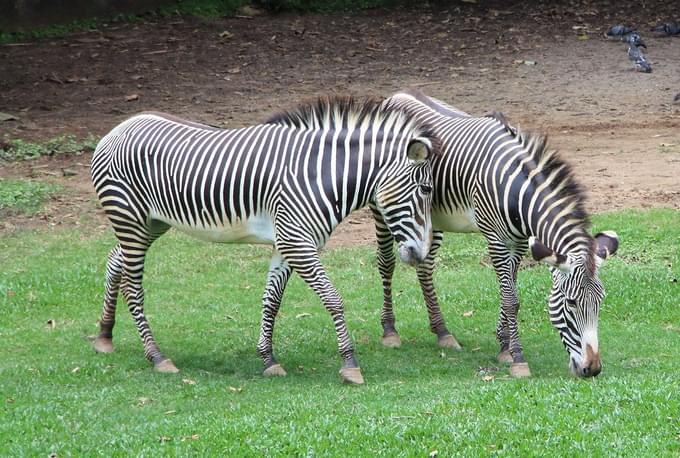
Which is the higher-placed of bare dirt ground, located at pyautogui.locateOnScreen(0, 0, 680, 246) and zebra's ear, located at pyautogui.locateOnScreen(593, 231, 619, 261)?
zebra's ear, located at pyautogui.locateOnScreen(593, 231, 619, 261)

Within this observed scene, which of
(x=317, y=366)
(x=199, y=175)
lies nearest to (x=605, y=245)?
(x=317, y=366)

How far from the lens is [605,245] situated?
338 inches

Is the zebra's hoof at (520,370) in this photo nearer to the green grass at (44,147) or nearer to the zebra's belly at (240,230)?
the zebra's belly at (240,230)

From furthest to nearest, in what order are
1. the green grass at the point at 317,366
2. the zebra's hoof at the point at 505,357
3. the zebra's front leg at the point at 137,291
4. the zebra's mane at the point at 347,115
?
the zebra's front leg at the point at 137,291 < the zebra's hoof at the point at 505,357 < the zebra's mane at the point at 347,115 < the green grass at the point at 317,366

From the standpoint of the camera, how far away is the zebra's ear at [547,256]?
814 cm

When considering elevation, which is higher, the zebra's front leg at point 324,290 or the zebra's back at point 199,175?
the zebra's back at point 199,175

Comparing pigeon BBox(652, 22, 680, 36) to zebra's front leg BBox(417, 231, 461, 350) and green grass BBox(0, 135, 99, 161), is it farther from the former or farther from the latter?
zebra's front leg BBox(417, 231, 461, 350)

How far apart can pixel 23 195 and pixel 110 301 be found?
5.43 m

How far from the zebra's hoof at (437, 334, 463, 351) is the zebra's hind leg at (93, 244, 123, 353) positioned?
124 inches

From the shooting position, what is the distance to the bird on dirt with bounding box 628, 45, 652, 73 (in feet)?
68.8

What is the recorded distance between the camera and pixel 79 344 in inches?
417

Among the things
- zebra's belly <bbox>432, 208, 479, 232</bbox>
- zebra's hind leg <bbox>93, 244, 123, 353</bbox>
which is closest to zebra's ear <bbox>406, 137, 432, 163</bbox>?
zebra's belly <bbox>432, 208, 479, 232</bbox>

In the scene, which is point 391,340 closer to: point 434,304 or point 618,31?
point 434,304

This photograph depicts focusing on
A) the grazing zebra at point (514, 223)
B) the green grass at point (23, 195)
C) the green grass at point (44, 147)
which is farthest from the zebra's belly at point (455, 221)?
the green grass at point (44, 147)
